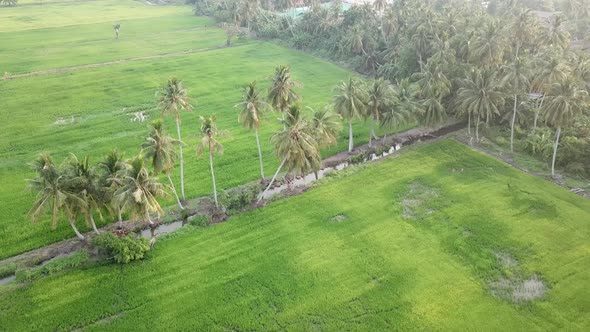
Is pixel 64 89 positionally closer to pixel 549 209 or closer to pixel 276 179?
pixel 276 179

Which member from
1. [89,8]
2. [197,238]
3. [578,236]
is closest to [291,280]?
[197,238]

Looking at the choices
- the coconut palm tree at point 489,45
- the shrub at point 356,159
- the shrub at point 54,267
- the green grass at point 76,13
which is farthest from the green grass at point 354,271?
the green grass at point 76,13

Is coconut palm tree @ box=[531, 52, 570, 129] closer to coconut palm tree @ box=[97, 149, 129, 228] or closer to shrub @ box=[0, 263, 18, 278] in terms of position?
coconut palm tree @ box=[97, 149, 129, 228]

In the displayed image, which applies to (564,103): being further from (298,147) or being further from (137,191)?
(137,191)

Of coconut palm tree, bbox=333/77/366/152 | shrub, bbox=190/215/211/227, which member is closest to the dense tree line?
coconut palm tree, bbox=333/77/366/152

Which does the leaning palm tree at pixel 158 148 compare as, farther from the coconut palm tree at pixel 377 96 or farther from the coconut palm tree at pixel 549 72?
the coconut palm tree at pixel 549 72

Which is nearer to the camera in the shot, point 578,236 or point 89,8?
point 578,236
